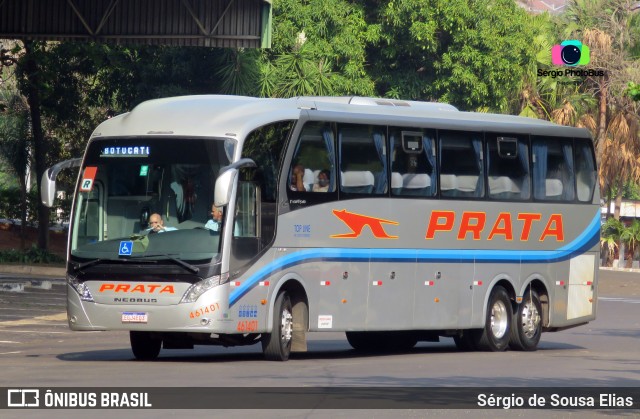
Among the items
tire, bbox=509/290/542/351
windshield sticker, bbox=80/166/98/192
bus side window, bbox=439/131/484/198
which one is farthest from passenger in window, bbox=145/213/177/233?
tire, bbox=509/290/542/351

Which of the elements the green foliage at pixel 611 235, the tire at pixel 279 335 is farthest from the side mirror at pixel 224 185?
the green foliage at pixel 611 235

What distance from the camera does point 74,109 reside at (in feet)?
147

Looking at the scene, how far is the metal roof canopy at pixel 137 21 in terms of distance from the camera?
113 ft

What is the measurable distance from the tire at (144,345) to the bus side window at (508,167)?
619 centimetres

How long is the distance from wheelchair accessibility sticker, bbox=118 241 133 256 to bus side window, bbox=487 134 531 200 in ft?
22.0

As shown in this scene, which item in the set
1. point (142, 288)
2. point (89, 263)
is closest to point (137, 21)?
point (89, 263)

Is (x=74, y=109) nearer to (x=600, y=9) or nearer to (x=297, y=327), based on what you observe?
(x=600, y=9)

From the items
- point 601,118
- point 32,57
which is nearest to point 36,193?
point 32,57

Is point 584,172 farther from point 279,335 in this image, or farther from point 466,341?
point 279,335

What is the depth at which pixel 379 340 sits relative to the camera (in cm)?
2327

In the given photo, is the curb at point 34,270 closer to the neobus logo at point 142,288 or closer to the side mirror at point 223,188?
the neobus logo at point 142,288

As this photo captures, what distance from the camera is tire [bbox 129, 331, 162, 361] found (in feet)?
63.0

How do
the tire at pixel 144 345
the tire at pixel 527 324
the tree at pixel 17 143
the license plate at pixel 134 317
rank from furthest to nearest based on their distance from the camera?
1. the tree at pixel 17 143
2. the tire at pixel 527 324
3. the tire at pixel 144 345
4. the license plate at pixel 134 317

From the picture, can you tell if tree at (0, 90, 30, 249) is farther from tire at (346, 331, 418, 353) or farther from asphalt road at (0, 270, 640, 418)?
tire at (346, 331, 418, 353)
